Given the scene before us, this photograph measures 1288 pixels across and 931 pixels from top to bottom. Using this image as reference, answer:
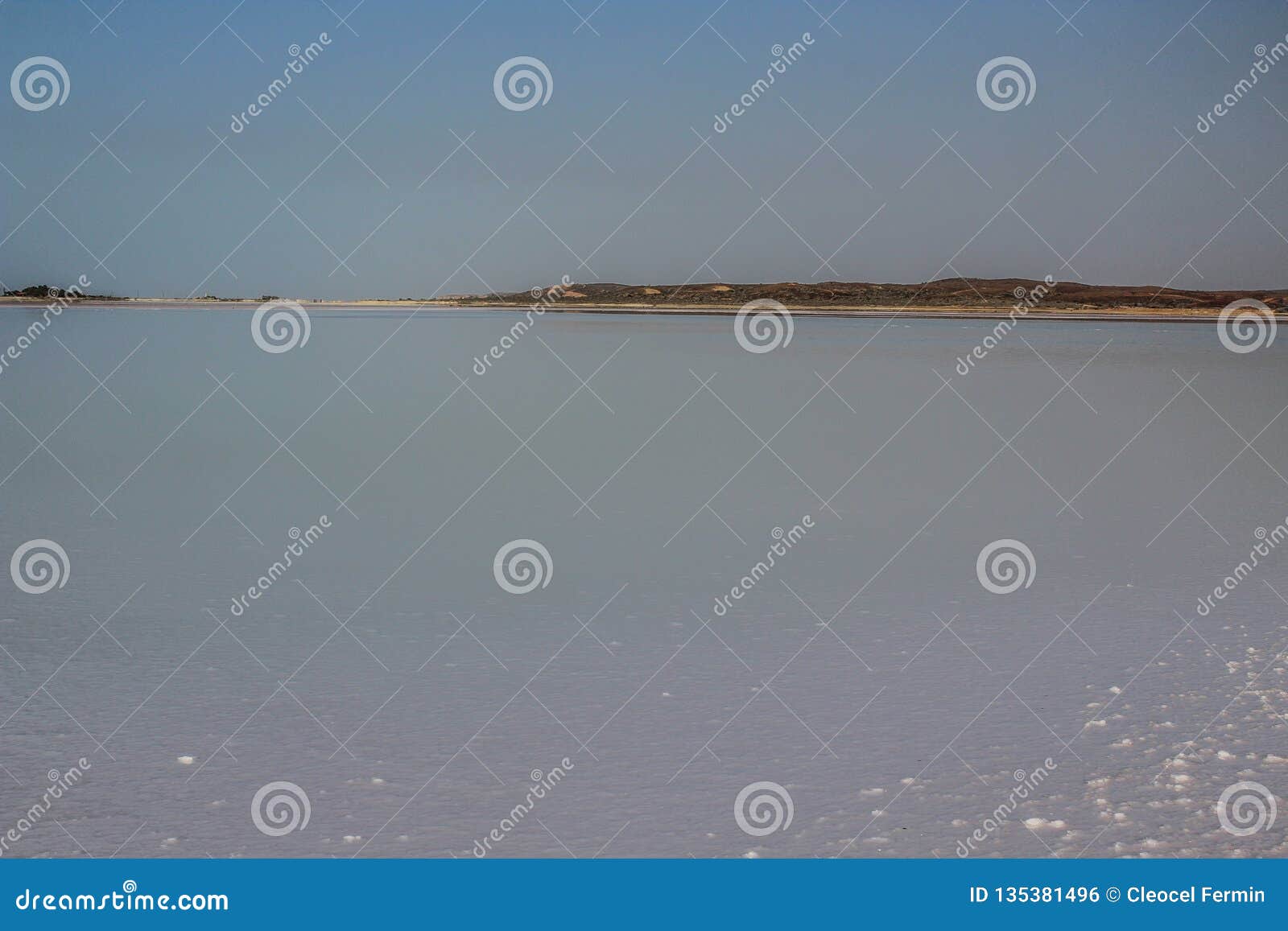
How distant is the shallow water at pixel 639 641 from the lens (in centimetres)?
339

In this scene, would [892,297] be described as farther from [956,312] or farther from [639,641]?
[639,641]

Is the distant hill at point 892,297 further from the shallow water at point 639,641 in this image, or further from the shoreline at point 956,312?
the shallow water at point 639,641

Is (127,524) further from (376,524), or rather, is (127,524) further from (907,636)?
(907,636)

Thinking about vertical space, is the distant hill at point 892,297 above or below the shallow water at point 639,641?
above

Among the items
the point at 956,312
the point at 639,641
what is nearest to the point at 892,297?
the point at 956,312

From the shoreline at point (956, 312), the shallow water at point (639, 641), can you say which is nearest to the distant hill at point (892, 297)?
the shoreline at point (956, 312)

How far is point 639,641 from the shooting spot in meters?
4.83

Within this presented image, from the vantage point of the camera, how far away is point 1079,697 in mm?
4254

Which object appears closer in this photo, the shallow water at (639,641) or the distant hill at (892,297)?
the shallow water at (639,641)

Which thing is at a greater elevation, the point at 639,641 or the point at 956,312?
the point at 956,312

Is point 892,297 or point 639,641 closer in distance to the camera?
point 639,641

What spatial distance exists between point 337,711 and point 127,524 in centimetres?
346

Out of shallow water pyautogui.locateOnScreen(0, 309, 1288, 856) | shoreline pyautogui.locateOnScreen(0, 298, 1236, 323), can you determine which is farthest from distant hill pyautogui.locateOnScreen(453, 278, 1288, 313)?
shallow water pyautogui.locateOnScreen(0, 309, 1288, 856)

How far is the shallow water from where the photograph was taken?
11.1 ft
